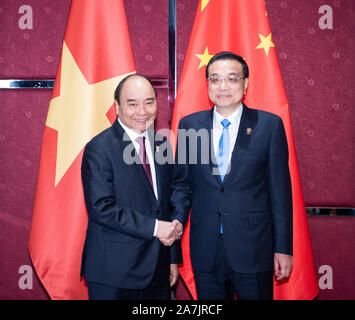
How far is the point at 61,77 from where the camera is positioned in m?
2.00

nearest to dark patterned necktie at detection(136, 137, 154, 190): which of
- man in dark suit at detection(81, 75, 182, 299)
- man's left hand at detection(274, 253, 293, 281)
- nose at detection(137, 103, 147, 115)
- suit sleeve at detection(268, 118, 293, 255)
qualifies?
man in dark suit at detection(81, 75, 182, 299)

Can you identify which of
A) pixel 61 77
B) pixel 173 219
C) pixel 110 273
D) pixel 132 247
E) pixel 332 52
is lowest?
pixel 110 273

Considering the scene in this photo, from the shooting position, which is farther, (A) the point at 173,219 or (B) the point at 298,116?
(B) the point at 298,116

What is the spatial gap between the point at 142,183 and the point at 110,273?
0.44 meters

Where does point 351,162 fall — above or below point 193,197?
above

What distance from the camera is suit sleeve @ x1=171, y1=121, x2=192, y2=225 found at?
1.62 meters

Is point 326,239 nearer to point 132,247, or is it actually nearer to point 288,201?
point 288,201

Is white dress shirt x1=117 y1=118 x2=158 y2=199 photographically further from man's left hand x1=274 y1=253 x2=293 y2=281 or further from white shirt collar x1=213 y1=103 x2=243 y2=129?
man's left hand x1=274 y1=253 x2=293 y2=281

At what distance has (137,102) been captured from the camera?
156 cm

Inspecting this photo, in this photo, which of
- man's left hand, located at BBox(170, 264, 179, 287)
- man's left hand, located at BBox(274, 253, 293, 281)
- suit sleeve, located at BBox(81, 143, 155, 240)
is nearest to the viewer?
suit sleeve, located at BBox(81, 143, 155, 240)

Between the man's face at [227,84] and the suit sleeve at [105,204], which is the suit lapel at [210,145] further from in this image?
the suit sleeve at [105,204]

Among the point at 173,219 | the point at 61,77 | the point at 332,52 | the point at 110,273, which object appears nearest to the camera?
the point at 110,273

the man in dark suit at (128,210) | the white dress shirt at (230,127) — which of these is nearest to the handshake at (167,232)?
the man in dark suit at (128,210)

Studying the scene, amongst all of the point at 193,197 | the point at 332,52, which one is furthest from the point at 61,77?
the point at 332,52
